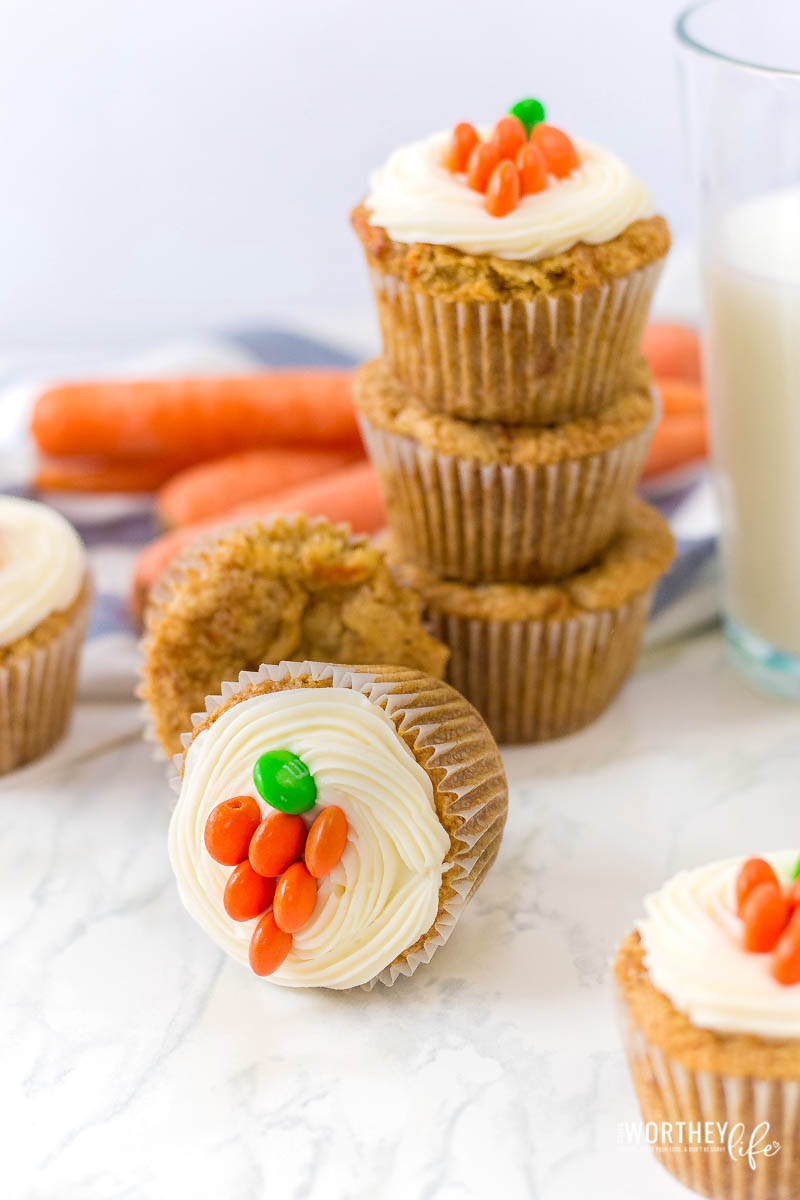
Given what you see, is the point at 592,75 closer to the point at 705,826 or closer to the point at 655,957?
the point at 705,826

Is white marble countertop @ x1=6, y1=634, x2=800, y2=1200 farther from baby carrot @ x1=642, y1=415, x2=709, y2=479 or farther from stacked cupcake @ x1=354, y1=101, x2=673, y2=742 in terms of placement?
baby carrot @ x1=642, y1=415, x2=709, y2=479

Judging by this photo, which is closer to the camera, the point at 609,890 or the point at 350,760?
the point at 350,760

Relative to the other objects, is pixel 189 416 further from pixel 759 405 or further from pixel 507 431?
pixel 759 405

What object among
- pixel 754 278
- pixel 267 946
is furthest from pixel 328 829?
pixel 754 278

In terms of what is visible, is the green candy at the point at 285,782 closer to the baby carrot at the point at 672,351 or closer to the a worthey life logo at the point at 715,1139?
the a worthey life logo at the point at 715,1139

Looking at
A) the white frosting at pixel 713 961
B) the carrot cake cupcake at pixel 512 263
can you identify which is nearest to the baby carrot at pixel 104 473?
the carrot cake cupcake at pixel 512 263

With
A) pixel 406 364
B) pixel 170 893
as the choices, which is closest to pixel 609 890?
pixel 170 893

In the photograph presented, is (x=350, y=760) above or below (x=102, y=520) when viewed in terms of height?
above

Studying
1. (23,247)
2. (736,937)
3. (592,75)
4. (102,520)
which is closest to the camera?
(736,937)

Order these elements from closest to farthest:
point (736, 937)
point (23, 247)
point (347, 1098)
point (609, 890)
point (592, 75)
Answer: point (736, 937)
point (347, 1098)
point (609, 890)
point (592, 75)
point (23, 247)
